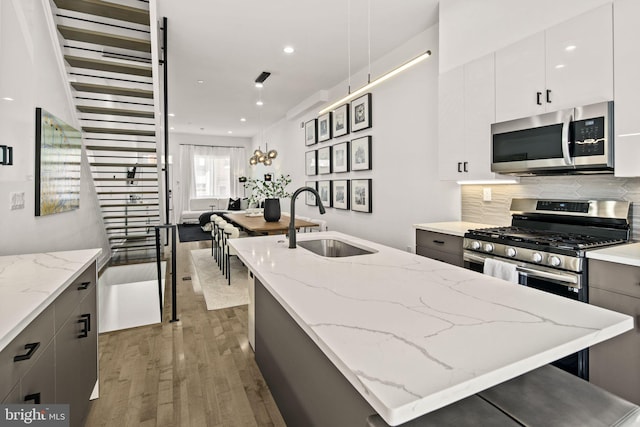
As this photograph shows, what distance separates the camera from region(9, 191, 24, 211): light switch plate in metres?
2.47

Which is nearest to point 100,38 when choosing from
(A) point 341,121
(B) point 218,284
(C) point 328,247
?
(B) point 218,284

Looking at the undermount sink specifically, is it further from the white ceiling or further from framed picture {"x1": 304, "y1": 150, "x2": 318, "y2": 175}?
framed picture {"x1": 304, "y1": 150, "x2": 318, "y2": 175}

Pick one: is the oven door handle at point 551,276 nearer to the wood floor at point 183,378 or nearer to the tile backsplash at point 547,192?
the tile backsplash at point 547,192

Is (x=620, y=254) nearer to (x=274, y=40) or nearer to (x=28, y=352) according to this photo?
(x=28, y=352)

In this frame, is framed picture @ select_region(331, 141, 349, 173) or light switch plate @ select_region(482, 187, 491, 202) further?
framed picture @ select_region(331, 141, 349, 173)

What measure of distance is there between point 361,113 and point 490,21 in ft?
7.80

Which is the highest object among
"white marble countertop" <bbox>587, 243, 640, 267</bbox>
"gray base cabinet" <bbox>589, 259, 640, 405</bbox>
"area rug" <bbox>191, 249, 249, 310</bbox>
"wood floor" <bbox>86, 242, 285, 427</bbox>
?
"white marble countertop" <bbox>587, 243, 640, 267</bbox>

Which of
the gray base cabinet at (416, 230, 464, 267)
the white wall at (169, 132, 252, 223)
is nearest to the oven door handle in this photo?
the gray base cabinet at (416, 230, 464, 267)

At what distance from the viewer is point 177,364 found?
243cm

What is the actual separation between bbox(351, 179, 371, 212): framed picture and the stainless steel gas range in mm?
2236

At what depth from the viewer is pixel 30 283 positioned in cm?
143

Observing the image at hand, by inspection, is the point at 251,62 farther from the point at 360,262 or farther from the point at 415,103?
the point at 360,262

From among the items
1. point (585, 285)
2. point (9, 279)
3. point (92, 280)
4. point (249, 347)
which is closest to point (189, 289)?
point (249, 347)

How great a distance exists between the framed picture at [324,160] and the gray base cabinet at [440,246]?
3.07 m
